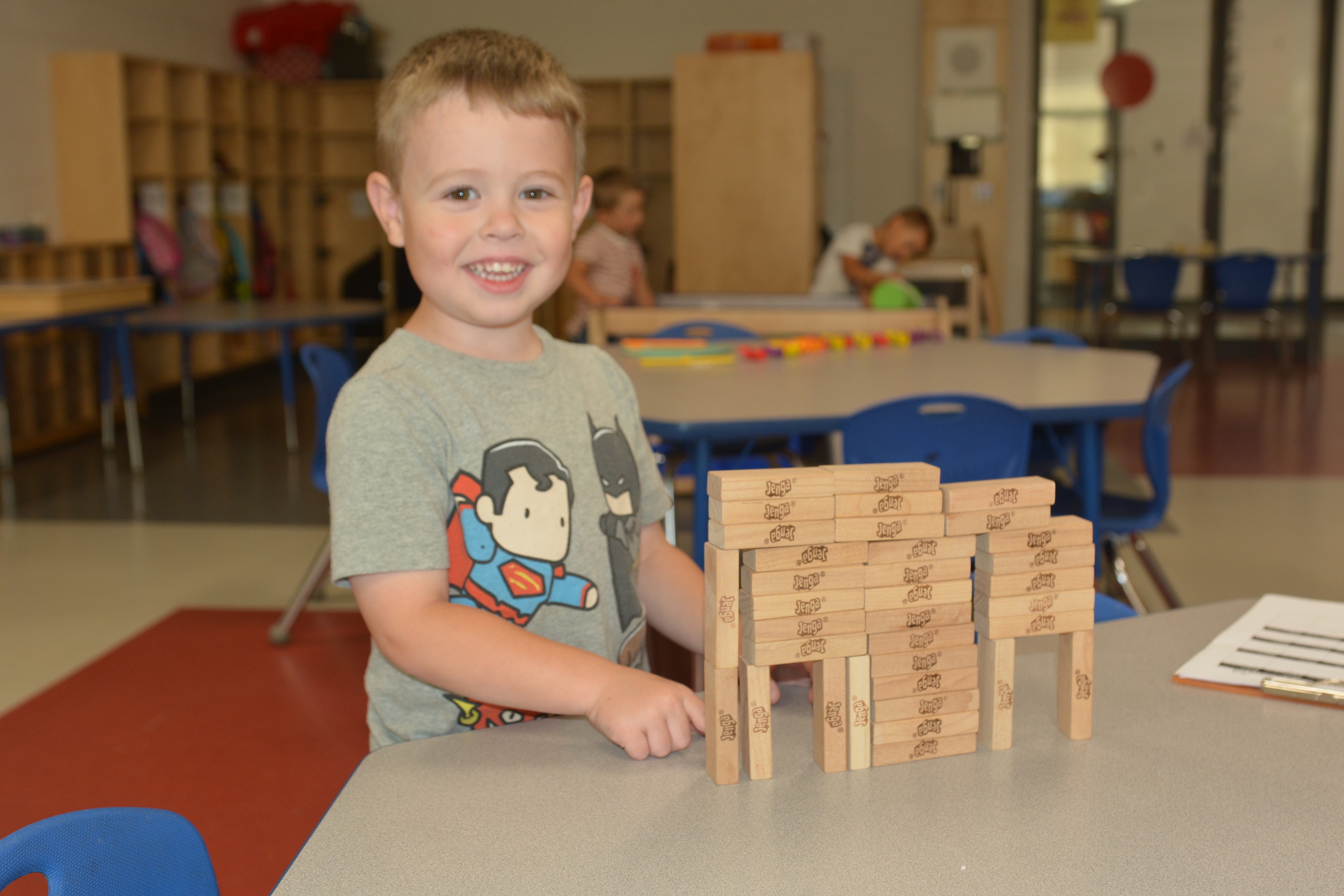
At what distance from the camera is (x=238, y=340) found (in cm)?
832

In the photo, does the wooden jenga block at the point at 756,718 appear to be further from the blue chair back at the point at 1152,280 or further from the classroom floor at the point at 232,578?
the blue chair back at the point at 1152,280

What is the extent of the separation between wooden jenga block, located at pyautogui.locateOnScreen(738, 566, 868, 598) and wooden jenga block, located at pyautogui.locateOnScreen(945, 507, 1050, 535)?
0.22 ft

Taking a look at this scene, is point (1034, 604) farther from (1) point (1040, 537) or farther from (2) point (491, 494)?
(2) point (491, 494)

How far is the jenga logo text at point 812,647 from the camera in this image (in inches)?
28.8

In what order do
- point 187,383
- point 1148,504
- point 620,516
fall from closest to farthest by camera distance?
point 620,516 → point 1148,504 → point 187,383

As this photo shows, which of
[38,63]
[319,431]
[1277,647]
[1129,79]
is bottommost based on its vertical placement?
[319,431]

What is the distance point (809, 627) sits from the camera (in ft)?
2.40

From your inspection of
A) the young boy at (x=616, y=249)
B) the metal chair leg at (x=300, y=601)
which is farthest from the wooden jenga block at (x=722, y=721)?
the young boy at (x=616, y=249)

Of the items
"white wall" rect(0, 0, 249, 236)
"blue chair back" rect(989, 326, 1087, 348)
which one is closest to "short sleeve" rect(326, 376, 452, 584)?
"blue chair back" rect(989, 326, 1087, 348)

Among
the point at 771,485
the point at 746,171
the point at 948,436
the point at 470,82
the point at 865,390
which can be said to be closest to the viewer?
the point at 771,485

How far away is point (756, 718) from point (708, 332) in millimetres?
3128

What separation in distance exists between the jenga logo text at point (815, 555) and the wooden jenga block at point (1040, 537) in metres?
0.11

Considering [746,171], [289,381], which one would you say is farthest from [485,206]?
[746,171]

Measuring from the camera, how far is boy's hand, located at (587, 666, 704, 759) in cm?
79
